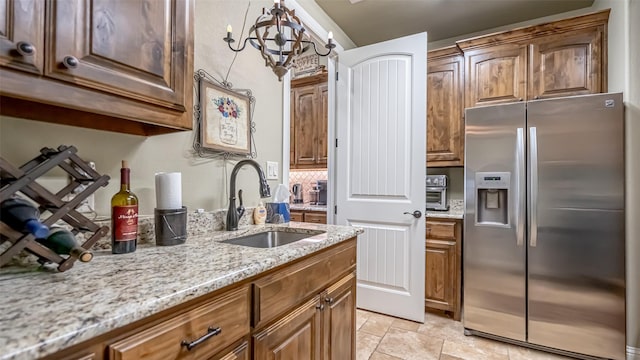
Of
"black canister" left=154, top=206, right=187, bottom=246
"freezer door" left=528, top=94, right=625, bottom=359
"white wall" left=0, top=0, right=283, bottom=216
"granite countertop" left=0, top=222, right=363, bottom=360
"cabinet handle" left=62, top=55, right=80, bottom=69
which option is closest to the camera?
"granite countertop" left=0, top=222, right=363, bottom=360

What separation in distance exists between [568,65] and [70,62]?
3052 millimetres

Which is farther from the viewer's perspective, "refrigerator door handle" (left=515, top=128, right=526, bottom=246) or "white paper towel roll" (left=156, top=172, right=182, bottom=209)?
"refrigerator door handle" (left=515, top=128, right=526, bottom=246)

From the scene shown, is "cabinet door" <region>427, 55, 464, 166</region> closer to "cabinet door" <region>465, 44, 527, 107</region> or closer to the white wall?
"cabinet door" <region>465, 44, 527, 107</region>

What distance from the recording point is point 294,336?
1.06m

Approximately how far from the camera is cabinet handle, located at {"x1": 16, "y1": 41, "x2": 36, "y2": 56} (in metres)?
0.63

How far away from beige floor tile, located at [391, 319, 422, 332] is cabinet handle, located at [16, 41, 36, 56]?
8.32ft

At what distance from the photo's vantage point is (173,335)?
0.65 meters

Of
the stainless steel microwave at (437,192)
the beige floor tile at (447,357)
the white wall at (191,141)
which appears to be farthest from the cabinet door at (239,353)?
the stainless steel microwave at (437,192)

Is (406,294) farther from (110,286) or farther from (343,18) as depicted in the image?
(343,18)

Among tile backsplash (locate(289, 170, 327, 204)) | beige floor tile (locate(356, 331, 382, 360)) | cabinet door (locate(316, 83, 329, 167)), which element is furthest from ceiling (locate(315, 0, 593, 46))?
beige floor tile (locate(356, 331, 382, 360))

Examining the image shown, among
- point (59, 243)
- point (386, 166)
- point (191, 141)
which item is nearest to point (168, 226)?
point (59, 243)

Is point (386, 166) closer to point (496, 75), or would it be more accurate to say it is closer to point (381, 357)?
point (496, 75)

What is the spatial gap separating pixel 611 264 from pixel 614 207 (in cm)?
36

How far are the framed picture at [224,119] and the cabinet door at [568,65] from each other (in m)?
2.29
